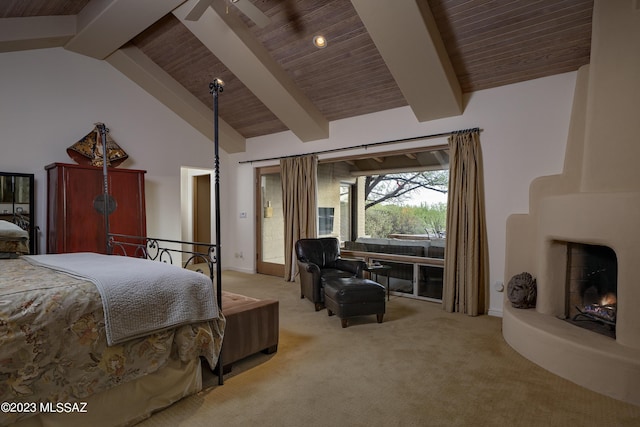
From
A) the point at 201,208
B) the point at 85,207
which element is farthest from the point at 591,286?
the point at 201,208

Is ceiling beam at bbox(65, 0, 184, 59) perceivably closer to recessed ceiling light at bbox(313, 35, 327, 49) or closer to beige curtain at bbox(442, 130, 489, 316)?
recessed ceiling light at bbox(313, 35, 327, 49)

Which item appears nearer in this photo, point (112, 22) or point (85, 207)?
point (112, 22)

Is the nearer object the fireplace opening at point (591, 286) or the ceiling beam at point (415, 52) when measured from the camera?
the fireplace opening at point (591, 286)

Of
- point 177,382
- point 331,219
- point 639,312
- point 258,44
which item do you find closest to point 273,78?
point 258,44

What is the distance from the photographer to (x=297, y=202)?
5.83 meters

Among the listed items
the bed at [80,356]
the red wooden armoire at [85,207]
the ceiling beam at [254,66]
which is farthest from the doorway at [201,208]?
the bed at [80,356]

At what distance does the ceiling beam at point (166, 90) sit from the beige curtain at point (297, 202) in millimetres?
1455

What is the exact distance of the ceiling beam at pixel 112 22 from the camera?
3.85m

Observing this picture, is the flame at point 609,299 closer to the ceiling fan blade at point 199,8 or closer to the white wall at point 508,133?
the white wall at point 508,133

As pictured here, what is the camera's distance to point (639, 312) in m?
2.38

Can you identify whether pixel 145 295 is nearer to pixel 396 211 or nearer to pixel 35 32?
pixel 35 32

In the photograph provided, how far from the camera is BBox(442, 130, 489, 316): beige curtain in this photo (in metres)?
4.03

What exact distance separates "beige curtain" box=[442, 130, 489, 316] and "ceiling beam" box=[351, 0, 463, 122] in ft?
1.71

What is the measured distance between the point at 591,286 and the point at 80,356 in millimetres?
3779
